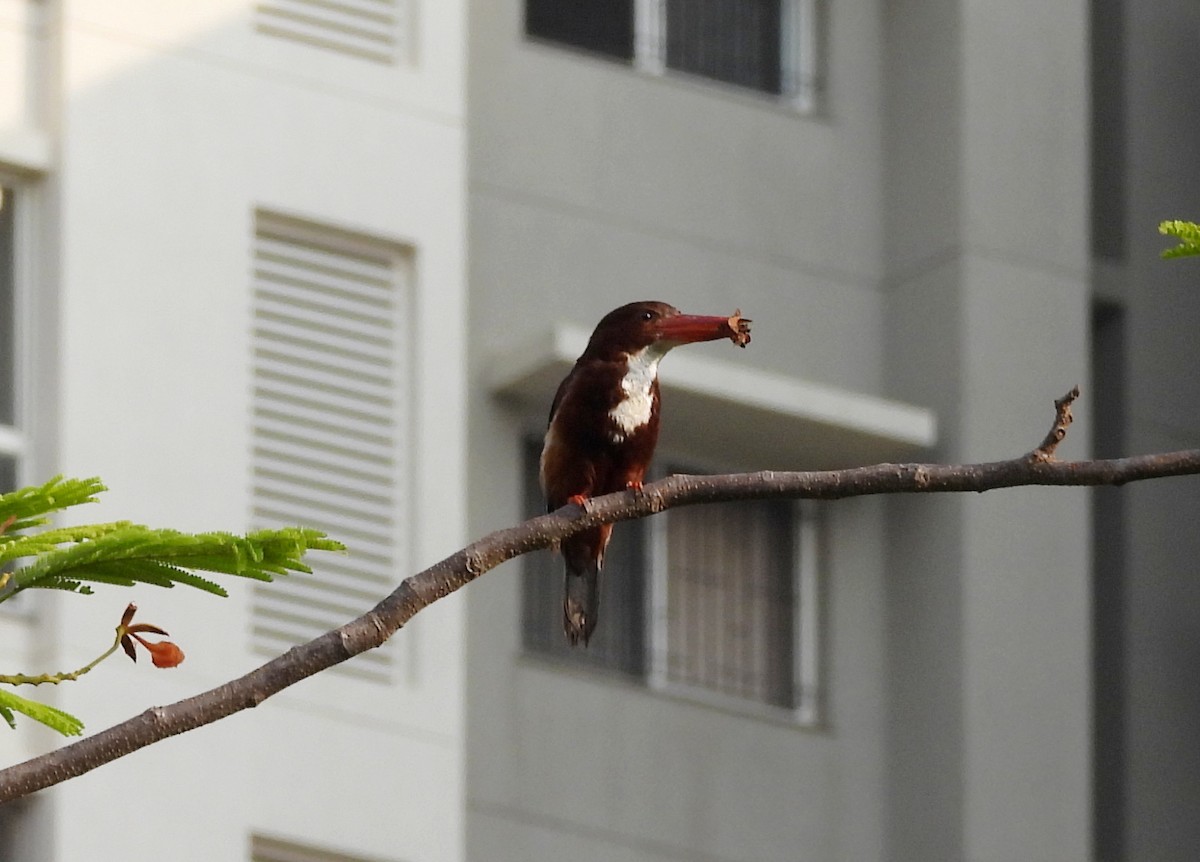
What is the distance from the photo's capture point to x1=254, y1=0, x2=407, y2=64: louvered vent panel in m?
17.0

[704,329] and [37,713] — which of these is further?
[704,329]

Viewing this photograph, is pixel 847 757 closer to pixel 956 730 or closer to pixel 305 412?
pixel 956 730

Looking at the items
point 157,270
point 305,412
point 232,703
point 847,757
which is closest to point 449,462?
point 305,412

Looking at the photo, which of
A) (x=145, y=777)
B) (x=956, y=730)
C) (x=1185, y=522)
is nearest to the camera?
(x=145, y=777)

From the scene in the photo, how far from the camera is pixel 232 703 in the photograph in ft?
19.3

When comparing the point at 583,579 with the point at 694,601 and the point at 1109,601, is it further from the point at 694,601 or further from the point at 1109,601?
the point at 1109,601

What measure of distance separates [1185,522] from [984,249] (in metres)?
2.39

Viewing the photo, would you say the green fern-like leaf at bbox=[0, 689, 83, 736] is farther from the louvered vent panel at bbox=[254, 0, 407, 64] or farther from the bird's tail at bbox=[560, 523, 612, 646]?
the louvered vent panel at bbox=[254, 0, 407, 64]

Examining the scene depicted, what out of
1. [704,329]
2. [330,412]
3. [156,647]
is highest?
[330,412]

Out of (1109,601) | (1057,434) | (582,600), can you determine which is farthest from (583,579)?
(1109,601)

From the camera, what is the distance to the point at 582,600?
1010 centimetres

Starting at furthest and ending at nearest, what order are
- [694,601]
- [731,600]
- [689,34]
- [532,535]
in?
[689,34] → [731,600] → [694,601] → [532,535]

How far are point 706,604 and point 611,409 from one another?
9.43 meters

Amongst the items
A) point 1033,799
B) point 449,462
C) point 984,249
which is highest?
point 984,249
